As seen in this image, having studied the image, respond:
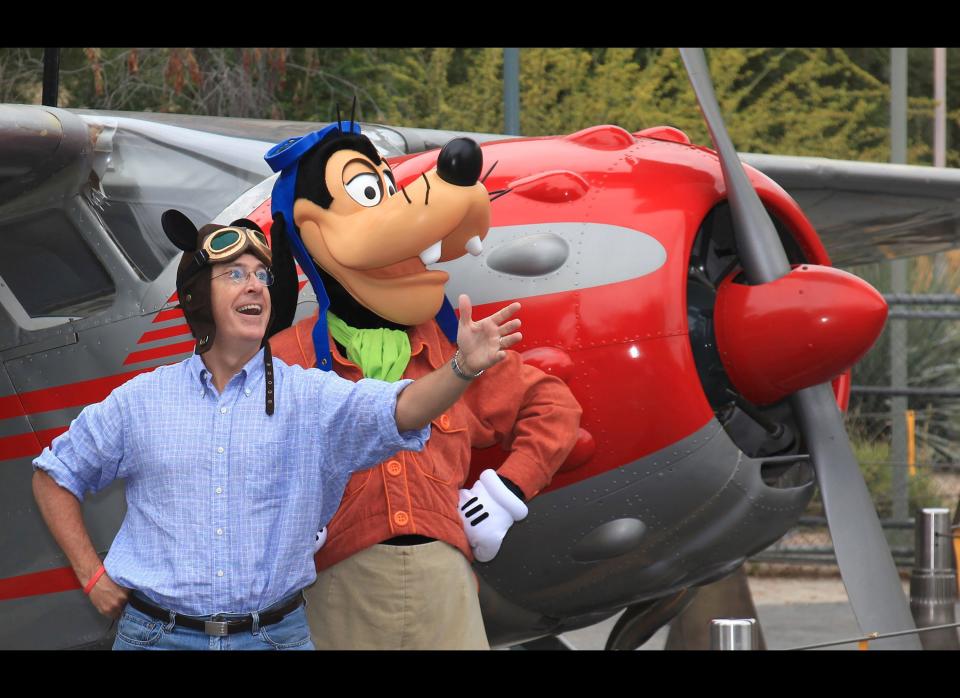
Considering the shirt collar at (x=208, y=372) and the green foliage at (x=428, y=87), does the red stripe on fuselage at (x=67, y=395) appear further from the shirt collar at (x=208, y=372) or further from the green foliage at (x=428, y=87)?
the green foliage at (x=428, y=87)

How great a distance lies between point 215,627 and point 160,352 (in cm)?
133

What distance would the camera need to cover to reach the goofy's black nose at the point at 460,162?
10.0ft

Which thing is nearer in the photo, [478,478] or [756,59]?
[478,478]

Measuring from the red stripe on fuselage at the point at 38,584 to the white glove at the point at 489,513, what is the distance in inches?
54.6

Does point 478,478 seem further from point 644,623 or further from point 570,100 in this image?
point 570,100

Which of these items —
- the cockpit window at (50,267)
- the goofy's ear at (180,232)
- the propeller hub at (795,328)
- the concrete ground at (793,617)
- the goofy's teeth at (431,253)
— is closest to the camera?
the goofy's ear at (180,232)

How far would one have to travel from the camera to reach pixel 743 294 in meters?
3.51

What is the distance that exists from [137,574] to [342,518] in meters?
0.57

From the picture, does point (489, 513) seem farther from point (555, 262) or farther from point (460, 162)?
point (460, 162)

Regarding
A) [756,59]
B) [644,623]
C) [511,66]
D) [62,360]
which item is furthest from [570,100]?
[62,360]

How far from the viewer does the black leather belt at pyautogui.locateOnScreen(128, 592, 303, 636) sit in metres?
2.62

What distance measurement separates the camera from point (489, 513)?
10.6 ft

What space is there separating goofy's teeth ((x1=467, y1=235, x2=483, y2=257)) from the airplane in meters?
0.26

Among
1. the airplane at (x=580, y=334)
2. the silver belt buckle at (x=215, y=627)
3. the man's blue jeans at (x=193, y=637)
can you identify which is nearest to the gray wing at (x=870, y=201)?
the airplane at (x=580, y=334)
